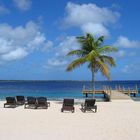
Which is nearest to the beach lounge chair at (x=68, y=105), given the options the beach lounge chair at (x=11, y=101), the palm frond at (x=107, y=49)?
the beach lounge chair at (x=11, y=101)

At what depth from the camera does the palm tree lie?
24094mm

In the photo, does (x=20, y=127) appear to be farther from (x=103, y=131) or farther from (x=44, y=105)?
(x=44, y=105)

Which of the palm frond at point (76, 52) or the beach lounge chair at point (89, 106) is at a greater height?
the palm frond at point (76, 52)

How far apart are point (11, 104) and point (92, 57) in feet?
23.5

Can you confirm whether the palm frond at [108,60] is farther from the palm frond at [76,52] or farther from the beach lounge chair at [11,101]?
the beach lounge chair at [11,101]

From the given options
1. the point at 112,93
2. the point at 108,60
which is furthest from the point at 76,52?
the point at 112,93

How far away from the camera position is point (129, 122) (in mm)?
14914

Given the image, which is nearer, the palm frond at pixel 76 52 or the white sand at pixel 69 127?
the white sand at pixel 69 127

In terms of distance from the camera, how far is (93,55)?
2395 cm

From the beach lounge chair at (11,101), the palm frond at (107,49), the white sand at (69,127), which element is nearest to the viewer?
the white sand at (69,127)

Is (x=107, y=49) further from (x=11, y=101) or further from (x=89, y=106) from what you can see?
(x=11, y=101)

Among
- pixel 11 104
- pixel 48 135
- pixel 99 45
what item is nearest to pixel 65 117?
pixel 48 135

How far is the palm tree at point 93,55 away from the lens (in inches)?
949

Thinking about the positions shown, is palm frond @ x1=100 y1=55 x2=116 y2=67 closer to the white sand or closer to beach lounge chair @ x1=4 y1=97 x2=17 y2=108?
the white sand
